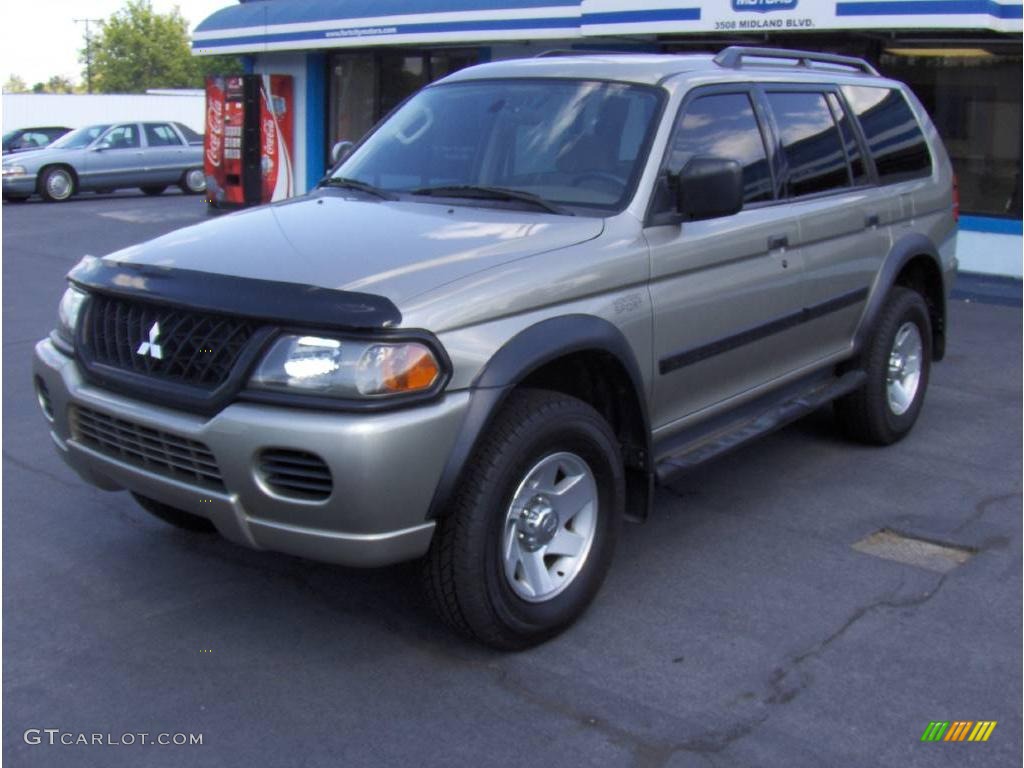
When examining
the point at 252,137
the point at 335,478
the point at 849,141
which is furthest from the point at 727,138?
the point at 252,137

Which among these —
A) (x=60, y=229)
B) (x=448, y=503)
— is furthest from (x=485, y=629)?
(x=60, y=229)

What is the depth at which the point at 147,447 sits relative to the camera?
12.5ft

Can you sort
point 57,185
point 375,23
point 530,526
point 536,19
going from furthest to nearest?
point 57,185 → point 375,23 → point 536,19 → point 530,526

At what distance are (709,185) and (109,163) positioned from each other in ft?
69.3

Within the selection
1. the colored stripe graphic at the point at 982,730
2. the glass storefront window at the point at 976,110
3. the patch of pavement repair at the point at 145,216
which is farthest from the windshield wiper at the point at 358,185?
the patch of pavement repair at the point at 145,216

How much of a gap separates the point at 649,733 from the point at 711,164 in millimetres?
2085

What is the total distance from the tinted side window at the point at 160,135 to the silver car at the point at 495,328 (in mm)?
20086

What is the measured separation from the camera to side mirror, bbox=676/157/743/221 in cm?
436

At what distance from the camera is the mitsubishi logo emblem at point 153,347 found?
148 inches

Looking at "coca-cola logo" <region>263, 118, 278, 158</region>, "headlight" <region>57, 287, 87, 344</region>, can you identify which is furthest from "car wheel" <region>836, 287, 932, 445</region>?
"coca-cola logo" <region>263, 118, 278, 158</region>

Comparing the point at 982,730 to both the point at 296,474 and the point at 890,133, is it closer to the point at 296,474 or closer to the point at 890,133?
the point at 296,474

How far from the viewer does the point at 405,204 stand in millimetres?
4621

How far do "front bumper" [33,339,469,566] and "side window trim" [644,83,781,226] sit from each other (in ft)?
4.56

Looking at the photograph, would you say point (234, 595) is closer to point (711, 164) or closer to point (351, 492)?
point (351, 492)
